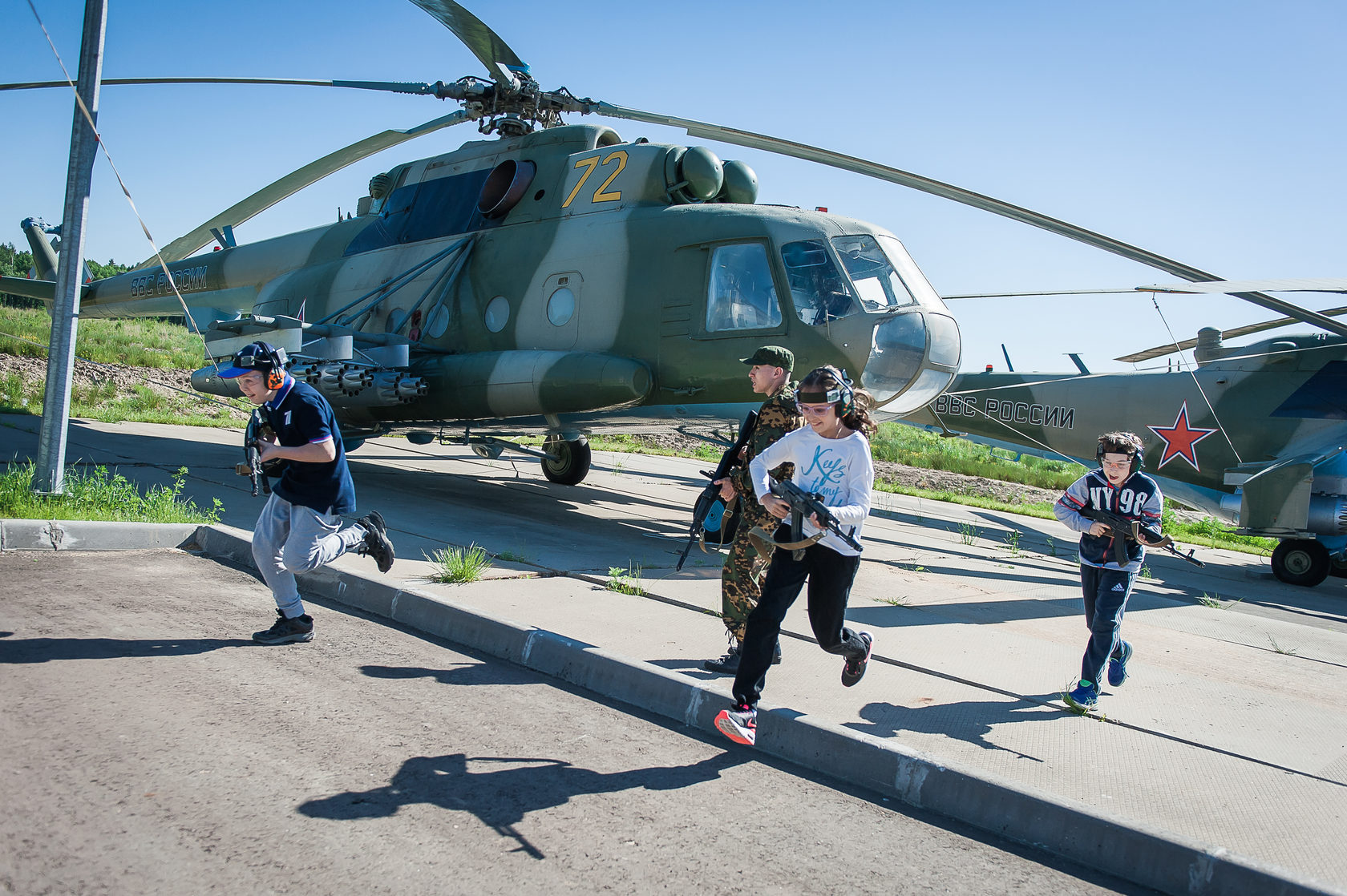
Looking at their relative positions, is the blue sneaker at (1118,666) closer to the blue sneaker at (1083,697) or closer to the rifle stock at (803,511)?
the blue sneaker at (1083,697)

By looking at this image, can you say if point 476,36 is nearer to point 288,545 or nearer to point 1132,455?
point 288,545

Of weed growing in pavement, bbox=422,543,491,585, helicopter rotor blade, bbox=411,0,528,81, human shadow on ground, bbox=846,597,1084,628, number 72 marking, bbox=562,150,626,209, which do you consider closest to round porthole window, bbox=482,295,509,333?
number 72 marking, bbox=562,150,626,209

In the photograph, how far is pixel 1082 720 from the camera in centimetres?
445

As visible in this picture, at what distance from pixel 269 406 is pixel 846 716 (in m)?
3.23

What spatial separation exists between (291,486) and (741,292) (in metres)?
4.76

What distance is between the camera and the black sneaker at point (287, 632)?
15.3 ft

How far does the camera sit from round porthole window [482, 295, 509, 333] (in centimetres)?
1006

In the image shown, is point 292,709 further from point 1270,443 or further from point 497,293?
point 1270,443

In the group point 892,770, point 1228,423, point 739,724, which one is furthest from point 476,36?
point 1228,423

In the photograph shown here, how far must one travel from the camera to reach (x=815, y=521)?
3.81m

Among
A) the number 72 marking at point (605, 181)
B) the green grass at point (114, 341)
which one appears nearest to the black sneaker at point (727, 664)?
the number 72 marking at point (605, 181)

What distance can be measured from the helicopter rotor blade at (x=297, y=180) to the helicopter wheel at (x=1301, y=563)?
10.8m

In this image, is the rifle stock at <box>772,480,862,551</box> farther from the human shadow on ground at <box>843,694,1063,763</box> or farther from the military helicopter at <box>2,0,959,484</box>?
the military helicopter at <box>2,0,959,484</box>

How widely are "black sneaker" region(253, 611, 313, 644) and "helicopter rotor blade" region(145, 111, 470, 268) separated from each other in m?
7.48
